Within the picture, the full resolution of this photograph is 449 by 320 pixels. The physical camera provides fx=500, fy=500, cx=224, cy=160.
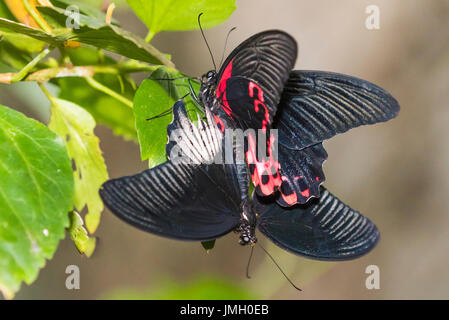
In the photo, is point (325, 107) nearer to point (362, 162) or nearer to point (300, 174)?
point (300, 174)

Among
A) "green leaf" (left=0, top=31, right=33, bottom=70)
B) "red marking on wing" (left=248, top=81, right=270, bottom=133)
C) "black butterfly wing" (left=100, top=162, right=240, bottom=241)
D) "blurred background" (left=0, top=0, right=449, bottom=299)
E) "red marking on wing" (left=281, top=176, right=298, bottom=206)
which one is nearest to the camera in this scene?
"black butterfly wing" (left=100, top=162, right=240, bottom=241)

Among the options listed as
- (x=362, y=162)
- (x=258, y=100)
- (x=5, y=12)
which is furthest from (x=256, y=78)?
(x=362, y=162)

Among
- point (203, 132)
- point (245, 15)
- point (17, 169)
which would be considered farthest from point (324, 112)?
point (245, 15)

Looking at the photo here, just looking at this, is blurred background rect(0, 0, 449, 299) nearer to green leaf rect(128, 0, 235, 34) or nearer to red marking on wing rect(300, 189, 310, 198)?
green leaf rect(128, 0, 235, 34)

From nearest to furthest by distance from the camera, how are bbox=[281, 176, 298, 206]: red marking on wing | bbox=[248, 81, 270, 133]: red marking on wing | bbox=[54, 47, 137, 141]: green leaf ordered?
1. bbox=[248, 81, 270, 133]: red marking on wing
2. bbox=[281, 176, 298, 206]: red marking on wing
3. bbox=[54, 47, 137, 141]: green leaf

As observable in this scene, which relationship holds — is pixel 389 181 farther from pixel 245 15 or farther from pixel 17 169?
pixel 17 169

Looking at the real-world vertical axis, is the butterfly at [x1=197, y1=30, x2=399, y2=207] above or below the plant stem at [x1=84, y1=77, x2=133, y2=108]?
below

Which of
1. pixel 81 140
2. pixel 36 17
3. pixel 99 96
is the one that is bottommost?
pixel 81 140

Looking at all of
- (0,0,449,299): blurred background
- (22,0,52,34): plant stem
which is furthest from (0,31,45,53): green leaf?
(0,0,449,299): blurred background
